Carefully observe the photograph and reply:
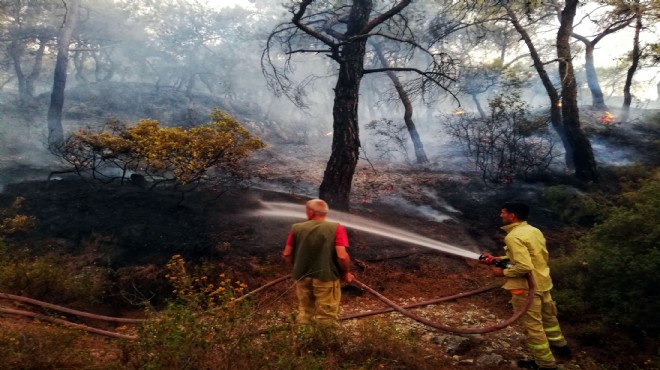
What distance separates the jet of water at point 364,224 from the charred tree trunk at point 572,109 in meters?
6.13

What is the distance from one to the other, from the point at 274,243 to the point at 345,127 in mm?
2950

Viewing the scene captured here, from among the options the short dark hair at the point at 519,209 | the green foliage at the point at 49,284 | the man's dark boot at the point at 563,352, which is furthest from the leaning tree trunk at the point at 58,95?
the man's dark boot at the point at 563,352

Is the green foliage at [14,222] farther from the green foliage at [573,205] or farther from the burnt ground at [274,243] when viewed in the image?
the green foliage at [573,205]

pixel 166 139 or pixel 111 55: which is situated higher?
pixel 111 55

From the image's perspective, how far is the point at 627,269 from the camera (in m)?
4.30

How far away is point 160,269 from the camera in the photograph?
6.04 metres

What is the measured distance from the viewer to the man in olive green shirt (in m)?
4.09

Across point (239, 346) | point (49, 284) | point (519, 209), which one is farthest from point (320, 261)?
point (49, 284)

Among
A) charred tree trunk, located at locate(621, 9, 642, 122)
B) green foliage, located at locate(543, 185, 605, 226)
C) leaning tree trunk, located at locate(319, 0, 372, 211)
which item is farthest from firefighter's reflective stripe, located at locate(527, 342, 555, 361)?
charred tree trunk, located at locate(621, 9, 642, 122)

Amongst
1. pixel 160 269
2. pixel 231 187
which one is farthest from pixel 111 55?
pixel 160 269

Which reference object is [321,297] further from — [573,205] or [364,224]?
[573,205]

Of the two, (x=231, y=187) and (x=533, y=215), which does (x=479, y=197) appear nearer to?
(x=533, y=215)

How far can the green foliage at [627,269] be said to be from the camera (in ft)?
13.2

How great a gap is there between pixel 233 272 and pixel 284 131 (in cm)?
2323
